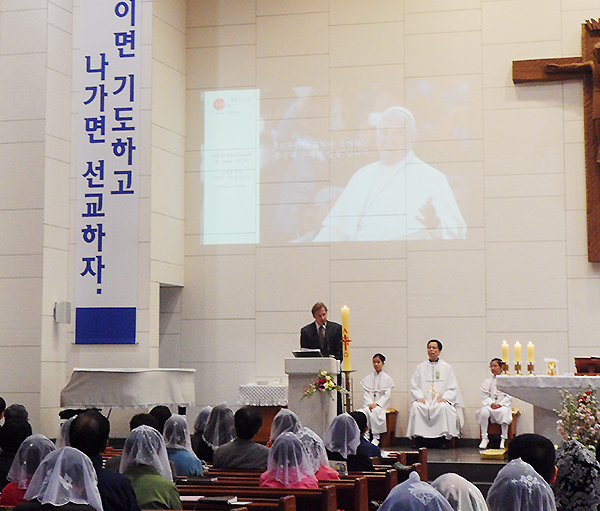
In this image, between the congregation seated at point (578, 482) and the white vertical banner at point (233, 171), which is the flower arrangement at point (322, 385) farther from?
the white vertical banner at point (233, 171)

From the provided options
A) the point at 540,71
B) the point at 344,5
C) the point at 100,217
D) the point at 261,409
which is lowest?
the point at 261,409

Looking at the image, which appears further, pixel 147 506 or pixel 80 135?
pixel 80 135

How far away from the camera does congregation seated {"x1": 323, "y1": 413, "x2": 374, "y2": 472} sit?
588 centimetres

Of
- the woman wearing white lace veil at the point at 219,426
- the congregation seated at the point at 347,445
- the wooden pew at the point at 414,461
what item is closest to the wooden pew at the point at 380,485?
the congregation seated at the point at 347,445

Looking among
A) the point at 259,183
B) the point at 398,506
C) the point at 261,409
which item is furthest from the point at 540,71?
the point at 398,506

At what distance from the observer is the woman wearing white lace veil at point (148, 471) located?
4.14 m

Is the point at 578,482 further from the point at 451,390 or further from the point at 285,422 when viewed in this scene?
the point at 451,390

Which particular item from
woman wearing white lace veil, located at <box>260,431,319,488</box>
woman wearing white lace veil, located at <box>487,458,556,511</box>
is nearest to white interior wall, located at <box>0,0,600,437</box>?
woman wearing white lace veil, located at <box>260,431,319,488</box>

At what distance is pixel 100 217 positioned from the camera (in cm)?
1084

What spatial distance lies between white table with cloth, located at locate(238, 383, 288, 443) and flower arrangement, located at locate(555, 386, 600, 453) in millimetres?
4593

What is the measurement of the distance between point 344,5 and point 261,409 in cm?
547

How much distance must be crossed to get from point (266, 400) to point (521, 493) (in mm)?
8251

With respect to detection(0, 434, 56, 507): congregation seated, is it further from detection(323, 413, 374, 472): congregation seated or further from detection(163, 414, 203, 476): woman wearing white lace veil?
detection(323, 413, 374, 472): congregation seated

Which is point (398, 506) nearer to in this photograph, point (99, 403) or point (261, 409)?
point (99, 403)
